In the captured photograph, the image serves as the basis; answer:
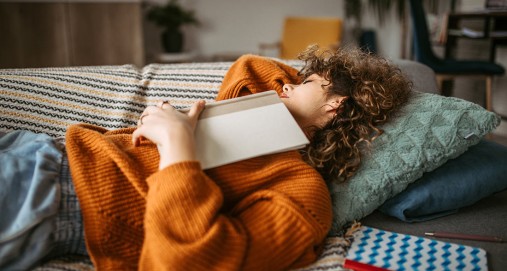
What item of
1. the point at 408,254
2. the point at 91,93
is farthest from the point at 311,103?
the point at 91,93

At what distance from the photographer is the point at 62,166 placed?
1015 millimetres

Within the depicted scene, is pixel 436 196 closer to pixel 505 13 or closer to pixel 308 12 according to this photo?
pixel 505 13

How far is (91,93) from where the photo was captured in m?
1.40

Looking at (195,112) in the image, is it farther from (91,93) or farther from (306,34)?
(306,34)

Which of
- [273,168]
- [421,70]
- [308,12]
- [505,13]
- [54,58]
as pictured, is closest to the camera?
[273,168]

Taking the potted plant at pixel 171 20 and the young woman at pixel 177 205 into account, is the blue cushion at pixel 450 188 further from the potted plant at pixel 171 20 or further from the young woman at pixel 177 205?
the potted plant at pixel 171 20

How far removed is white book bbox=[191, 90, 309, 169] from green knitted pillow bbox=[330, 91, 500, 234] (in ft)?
0.75

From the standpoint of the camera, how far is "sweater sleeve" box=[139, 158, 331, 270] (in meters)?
0.80

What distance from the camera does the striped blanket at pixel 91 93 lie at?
4.33 feet

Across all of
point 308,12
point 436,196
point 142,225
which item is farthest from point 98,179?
point 308,12

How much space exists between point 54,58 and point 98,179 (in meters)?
3.36

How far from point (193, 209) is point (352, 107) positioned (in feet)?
2.04

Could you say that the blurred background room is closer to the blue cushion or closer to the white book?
the blue cushion

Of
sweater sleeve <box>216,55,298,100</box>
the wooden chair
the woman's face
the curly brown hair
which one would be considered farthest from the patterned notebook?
the wooden chair
